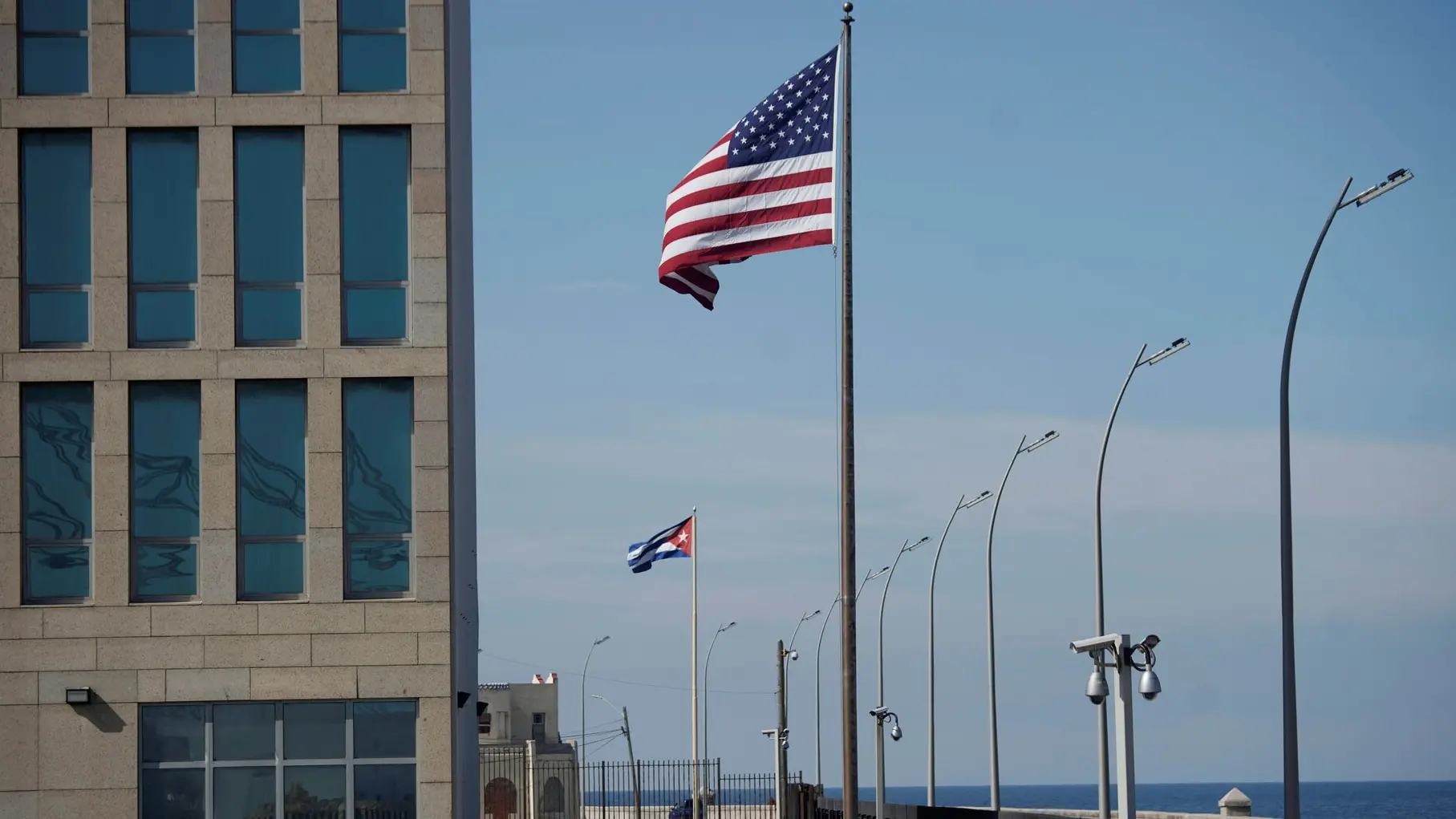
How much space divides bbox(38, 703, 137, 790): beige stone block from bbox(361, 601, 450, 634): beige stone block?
3718 mm

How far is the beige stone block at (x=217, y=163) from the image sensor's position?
27469 millimetres

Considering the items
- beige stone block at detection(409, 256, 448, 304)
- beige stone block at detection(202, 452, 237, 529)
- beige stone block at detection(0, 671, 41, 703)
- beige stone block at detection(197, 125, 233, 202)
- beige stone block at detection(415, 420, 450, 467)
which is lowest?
beige stone block at detection(0, 671, 41, 703)

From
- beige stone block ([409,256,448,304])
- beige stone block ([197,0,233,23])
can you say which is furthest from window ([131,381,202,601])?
beige stone block ([197,0,233,23])

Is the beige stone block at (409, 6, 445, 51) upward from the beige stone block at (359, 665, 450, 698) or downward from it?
upward

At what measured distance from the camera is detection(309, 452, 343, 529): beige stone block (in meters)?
27.0

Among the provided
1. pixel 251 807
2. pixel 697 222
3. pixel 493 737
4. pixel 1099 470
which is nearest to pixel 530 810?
pixel 493 737

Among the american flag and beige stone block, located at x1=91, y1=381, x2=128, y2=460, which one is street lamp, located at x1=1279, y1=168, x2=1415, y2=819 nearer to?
the american flag

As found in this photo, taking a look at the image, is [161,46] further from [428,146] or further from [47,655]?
[47,655]

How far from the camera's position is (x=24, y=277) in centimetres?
2723

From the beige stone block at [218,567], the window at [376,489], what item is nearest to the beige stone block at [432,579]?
the window at [376,489]

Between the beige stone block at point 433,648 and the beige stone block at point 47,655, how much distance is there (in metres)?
4.72

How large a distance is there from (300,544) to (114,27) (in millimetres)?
8293

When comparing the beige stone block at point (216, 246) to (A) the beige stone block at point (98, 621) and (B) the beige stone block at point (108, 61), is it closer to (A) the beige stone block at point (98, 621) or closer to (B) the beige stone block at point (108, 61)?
(B) the beige stone block at point (108, 61)

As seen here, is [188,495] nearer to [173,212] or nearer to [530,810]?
[173,212]
